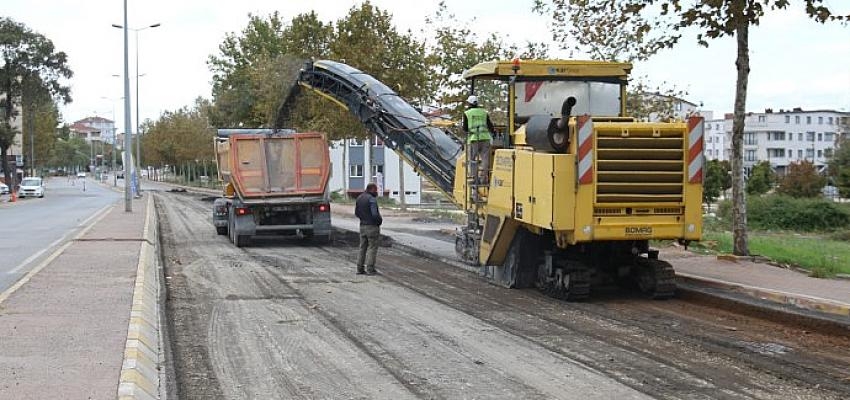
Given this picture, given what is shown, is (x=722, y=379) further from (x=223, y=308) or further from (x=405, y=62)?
(x=405, y=62)

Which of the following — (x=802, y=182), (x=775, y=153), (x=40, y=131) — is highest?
(x=40, y=131)

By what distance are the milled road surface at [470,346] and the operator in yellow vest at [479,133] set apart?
76.1 inches

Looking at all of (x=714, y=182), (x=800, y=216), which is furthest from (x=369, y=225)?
(x=714, y=182)

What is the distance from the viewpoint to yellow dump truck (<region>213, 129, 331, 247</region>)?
73.8 ft

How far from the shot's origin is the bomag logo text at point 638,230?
1205cm

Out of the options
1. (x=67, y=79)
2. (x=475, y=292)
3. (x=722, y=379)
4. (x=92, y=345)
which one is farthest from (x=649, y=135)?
(x=67, y=79)

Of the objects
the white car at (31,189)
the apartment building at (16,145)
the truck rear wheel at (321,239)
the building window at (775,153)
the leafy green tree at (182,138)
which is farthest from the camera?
the building window at (775,153)

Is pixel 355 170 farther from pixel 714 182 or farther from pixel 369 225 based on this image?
pixel 369 225

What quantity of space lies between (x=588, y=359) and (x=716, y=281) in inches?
196

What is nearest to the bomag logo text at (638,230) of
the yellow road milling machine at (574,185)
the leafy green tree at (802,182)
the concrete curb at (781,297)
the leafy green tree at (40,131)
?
the yellow road milling machine at (574,185)

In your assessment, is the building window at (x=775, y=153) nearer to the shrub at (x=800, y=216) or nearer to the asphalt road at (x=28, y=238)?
the shrub at (x=800, y=216)

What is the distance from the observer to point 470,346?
9.64 m

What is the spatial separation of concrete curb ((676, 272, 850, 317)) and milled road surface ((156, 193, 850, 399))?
1.87 ft

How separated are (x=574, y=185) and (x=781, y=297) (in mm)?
2947
